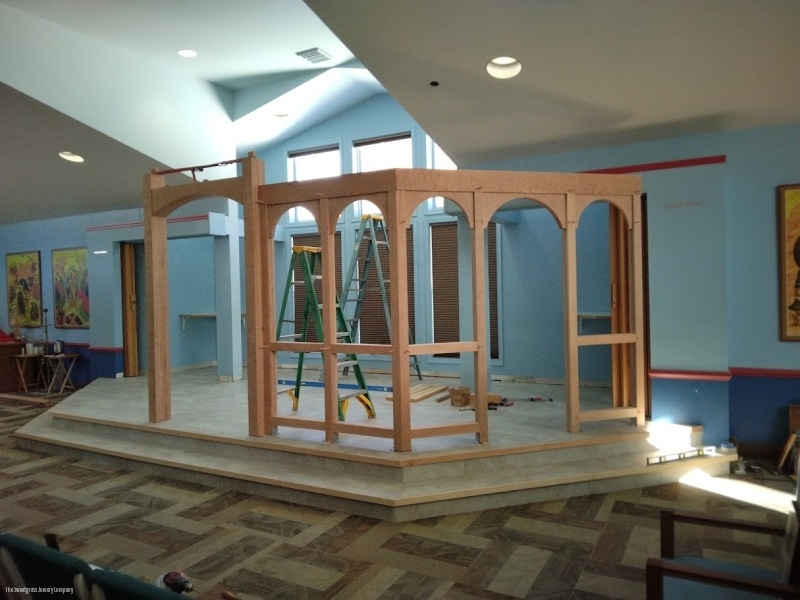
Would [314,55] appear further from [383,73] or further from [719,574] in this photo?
[719,574]

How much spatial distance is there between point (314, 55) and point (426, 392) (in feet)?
15.2

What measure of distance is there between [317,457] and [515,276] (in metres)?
4.49

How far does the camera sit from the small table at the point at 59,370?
10086mm

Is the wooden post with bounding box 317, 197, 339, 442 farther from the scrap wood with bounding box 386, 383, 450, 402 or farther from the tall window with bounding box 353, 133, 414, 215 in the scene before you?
the tall window with bounding box 353, 133, 414, 215

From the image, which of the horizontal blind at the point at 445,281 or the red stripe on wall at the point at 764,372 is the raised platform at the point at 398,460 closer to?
the red stripe on wall at the point at 764,372

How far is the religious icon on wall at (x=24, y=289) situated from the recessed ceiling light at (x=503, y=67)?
9917 millimetres

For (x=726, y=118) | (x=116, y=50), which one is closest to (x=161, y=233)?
(x=116, y=50)

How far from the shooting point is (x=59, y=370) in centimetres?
1043

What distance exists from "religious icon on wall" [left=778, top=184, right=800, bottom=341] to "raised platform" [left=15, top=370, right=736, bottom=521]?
1.39 m

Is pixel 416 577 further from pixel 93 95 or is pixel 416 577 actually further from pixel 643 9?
pixel 93 95

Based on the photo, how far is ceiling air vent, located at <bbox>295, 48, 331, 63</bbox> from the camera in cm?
746

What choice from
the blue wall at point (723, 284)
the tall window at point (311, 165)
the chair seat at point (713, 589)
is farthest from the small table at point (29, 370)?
the chair seat at point (713, 589)

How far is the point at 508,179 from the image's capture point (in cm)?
504

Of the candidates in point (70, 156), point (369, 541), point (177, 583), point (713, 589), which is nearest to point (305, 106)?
point (70, 156)
